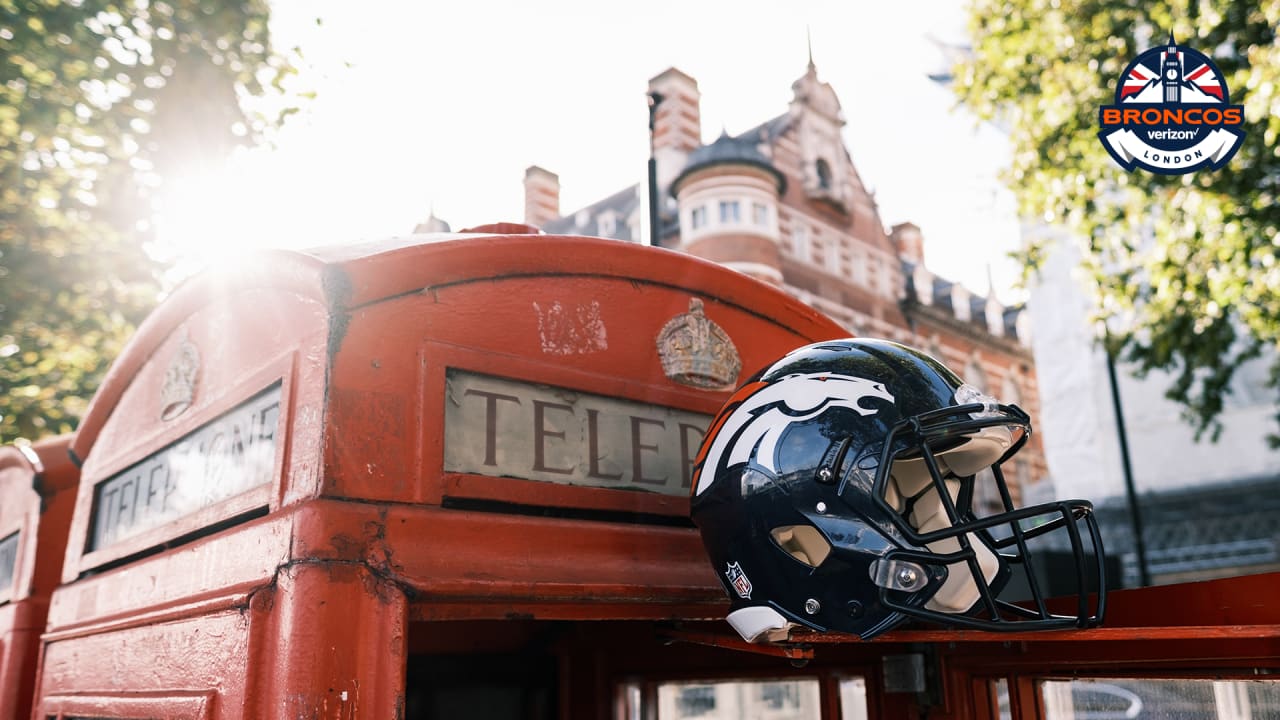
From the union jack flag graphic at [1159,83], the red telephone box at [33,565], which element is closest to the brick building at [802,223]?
the union jack flag graphic at [1159,83]

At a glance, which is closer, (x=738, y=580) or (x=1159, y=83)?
(x=738, y=580)

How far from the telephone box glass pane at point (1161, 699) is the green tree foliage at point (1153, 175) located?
18.0 feet

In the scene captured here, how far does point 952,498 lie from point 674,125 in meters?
20.7

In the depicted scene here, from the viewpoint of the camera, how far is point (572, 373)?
78.2 inches

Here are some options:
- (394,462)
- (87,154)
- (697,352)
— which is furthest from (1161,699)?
(87,154)

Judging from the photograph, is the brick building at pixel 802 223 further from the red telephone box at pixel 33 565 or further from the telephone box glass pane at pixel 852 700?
the telephone box glass pane at pixel 852 700

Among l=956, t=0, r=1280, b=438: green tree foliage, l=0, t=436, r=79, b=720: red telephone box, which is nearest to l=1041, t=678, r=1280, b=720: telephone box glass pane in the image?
l=0, t=436, r=79, b=720: red telephone box

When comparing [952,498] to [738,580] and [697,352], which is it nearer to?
[738,580]

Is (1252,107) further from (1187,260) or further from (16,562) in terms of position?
(16,562)

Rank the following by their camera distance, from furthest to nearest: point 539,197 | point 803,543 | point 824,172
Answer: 1. point 539,197
2. point 824,172
3. point 803,543

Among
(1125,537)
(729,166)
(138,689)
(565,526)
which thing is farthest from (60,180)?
(1125,537)

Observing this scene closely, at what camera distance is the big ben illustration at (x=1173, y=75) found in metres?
6.27

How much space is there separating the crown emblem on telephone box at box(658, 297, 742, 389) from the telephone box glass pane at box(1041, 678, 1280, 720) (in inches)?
37.3

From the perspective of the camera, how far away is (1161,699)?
5.34 ft
